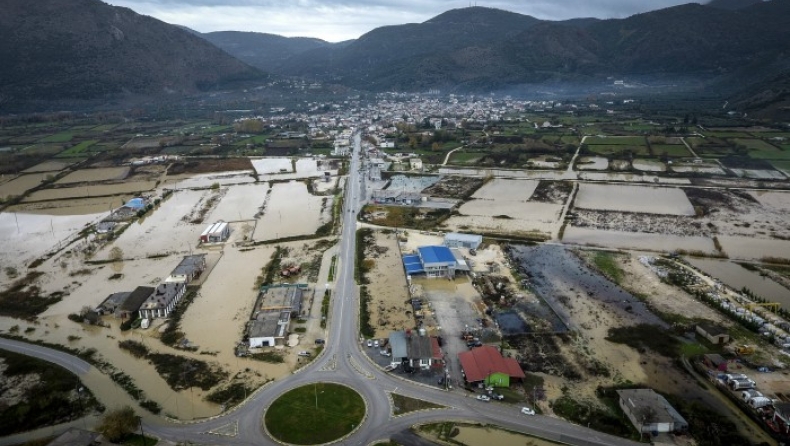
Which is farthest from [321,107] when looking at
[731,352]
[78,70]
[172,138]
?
[731,352]

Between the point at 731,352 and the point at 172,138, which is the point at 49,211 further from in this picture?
the point at 731,352

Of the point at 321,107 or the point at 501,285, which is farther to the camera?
the point at 321,107

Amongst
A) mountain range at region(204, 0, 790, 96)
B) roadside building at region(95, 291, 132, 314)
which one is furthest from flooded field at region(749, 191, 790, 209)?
mountain range at region(204, 0, 790, 96)

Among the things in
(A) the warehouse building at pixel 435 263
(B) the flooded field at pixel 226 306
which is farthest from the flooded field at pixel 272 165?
(A) the warehouse building at pixel 435 263

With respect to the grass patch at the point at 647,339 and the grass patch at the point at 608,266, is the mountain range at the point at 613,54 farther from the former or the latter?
the grass patch at the point at 647,339

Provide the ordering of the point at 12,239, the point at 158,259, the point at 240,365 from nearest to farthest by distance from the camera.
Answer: the point at 240,365 < the point at 158,259 < the point at 12,239

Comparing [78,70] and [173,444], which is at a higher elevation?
[78,70]

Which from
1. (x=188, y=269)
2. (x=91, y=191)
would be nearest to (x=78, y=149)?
(x=91, y=191)

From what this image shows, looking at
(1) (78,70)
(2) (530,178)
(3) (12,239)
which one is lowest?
(3) (12,239)
